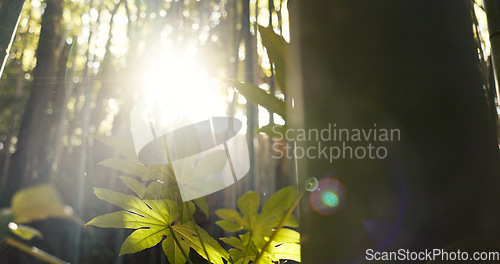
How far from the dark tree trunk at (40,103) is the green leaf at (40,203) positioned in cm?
334

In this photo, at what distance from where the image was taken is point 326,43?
189 mm

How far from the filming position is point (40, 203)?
0.17 m

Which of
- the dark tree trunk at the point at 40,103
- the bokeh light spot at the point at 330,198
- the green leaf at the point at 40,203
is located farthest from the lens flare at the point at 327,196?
the dark tree trunk at the point at 40,103

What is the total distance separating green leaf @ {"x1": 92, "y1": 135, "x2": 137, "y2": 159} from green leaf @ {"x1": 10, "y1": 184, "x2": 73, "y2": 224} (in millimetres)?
113

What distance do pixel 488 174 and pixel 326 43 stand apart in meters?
0.11

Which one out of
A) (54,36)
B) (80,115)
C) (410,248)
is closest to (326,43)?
(410,248)

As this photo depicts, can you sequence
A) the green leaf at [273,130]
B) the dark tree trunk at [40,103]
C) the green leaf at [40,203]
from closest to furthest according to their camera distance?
the green leaf at [40,203] → the green leaf at [273,130] → the dark tree trunk at [40,103]

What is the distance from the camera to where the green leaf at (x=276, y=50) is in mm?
243

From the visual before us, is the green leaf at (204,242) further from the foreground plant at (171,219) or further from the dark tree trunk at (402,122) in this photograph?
the dark tree trunk at (402,122)

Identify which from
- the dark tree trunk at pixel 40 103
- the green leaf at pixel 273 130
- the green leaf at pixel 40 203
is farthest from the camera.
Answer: the dark tree trunk at pixel 40 103

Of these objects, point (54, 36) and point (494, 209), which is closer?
point (494, 209)

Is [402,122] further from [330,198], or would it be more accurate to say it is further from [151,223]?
[151,223]

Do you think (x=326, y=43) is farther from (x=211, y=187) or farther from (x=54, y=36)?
(x=54, y=36)

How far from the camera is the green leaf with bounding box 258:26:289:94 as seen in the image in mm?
243
